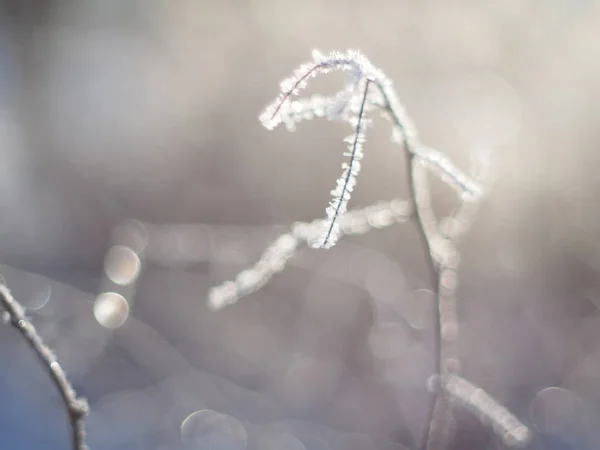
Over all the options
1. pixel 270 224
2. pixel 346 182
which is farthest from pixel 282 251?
pixel 270 224

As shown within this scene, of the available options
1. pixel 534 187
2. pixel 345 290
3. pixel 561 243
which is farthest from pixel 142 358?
pixel 534 187

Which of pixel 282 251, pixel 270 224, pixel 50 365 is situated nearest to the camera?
pixel 50 365

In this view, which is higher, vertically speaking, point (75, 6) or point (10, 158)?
point (75, 6)

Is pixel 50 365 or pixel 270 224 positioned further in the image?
pixel 270 224

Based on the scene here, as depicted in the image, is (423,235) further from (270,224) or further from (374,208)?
(270,224)

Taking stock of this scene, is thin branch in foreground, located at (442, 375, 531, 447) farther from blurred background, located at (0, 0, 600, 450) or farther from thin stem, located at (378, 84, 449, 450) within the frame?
blurred background, located at (0, 0, 600, 450)

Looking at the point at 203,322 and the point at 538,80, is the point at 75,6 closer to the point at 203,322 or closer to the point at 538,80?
the point at 203,322
